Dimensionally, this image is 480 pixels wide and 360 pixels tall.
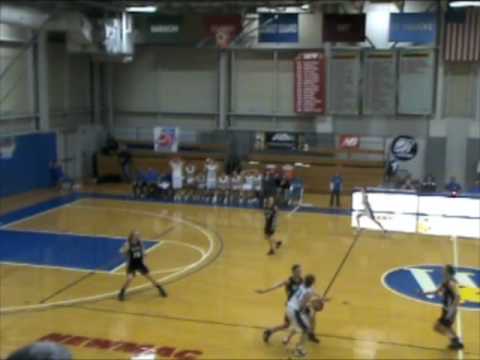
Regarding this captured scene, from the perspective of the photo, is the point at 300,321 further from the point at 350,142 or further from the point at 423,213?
the point at 350,142

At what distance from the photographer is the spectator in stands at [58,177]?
30.9 m

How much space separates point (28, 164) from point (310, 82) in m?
13.3

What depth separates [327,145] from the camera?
31.9m

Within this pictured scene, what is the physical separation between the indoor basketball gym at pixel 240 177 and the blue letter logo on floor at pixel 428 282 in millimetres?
79

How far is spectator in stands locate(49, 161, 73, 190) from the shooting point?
30.9 metres

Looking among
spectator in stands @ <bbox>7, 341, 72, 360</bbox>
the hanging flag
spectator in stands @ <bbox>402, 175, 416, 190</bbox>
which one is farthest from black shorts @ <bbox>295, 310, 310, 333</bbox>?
the hanging flag

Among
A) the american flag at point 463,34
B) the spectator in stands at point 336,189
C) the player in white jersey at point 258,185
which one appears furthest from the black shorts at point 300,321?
the american flag at point 463,34

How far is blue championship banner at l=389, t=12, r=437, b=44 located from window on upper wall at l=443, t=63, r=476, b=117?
2374 mm

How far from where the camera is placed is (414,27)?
28.3 m

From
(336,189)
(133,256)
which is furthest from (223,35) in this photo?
(133,256)

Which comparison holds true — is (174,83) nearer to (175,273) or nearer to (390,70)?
(390,70)

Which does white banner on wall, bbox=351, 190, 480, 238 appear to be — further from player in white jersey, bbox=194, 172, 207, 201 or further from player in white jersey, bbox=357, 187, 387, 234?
player in white jersey, bbox=194, 172, 207, 201

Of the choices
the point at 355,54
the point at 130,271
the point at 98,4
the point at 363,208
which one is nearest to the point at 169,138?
the point at 98,4

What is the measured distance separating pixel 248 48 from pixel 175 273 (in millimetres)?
18455
